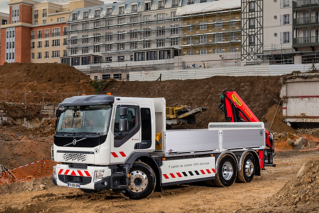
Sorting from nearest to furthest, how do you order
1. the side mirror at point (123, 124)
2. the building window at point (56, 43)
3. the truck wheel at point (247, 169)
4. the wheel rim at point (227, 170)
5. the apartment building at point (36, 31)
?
the side mirror at point (123, 124) → the wheel rim at point (227, 170) → the truck wheel at point (247, 169) → the building window at point (56, 43) → the apartment building at point (36, 31)

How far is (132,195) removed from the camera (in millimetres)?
11305

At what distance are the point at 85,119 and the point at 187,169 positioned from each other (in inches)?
139

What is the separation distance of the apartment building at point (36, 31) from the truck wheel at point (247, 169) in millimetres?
90990

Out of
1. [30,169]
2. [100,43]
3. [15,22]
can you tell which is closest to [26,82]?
[30,169]

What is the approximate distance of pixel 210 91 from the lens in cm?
4369

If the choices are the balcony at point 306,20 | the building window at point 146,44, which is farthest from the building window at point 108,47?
the balcony at point 306,20

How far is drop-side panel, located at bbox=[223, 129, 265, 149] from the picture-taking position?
14.1 m

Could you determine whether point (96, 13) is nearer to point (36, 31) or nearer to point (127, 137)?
point (36, 31)

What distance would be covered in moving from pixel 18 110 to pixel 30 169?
22.0 m

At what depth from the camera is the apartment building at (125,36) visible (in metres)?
84.1

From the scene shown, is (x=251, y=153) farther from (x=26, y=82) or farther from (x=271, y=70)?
(x=26, y=82)

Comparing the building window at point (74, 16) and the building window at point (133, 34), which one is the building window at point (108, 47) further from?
the building window at point (74, 16)

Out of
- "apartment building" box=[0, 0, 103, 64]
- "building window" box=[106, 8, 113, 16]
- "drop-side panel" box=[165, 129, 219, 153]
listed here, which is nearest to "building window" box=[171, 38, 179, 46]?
"building window" box=[106, 8, 113, 16]

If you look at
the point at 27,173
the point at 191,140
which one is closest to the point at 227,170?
the point at 191,140
